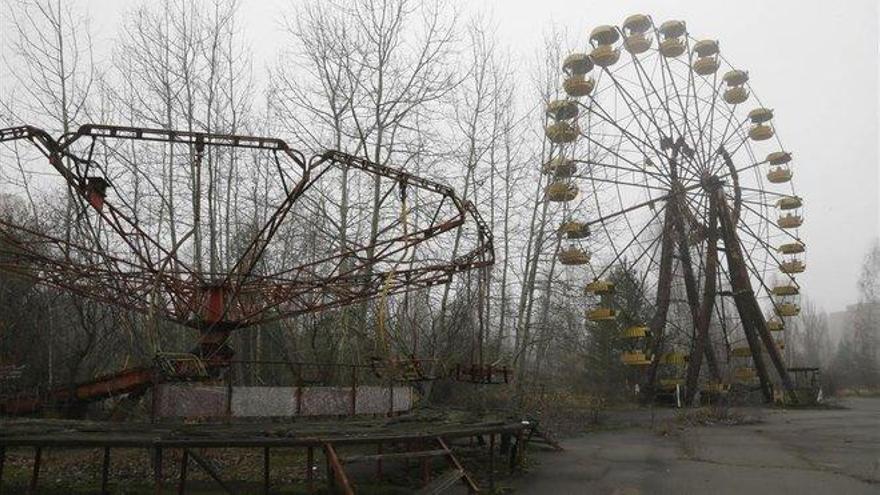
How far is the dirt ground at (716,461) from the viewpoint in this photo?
11.0m

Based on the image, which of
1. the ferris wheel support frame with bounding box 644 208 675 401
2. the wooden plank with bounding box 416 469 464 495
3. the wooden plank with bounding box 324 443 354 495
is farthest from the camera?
the ferris wheel support frame with bounding box 644 208 675 401

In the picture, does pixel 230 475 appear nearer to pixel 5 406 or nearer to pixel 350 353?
pixel 5 406

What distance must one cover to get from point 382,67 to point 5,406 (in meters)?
12.9

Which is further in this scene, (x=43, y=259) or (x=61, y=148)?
(x=43, y=259)

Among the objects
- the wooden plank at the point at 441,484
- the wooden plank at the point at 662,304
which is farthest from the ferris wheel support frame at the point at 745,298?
the wooden plank at the point at 441,484

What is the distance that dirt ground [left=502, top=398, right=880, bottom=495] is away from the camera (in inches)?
433

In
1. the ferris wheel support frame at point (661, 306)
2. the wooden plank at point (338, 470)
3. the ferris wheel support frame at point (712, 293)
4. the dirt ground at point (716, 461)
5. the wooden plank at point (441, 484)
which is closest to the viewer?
the wooden plank at point (338, 470)

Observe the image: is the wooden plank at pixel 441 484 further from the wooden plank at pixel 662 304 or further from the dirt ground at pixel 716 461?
the wooden plank at pixel 662 304

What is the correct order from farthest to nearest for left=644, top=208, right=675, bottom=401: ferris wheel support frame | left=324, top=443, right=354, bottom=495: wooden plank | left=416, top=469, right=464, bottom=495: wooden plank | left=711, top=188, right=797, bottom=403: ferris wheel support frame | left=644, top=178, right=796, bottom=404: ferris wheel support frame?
left=711, top=188, right=797, bottom=403: ferris wheel support frame
left=644, top=208, right=675, bottom=401: ferris wheel support frame
left=644, top=178, right=796, bottom=404: ferris wheel support frame
left=416, top=469, right=464, bottom=495: wooden plank
left=324, top=443, right=354, bottom=495: wooden plank

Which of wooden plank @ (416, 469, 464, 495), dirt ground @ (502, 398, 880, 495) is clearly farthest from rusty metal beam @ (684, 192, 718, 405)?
wooden plank @ (416, 469, 464, 495)

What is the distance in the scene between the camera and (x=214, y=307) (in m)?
10.3

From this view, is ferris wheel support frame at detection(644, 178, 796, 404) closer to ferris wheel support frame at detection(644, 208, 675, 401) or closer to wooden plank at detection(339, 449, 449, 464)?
ferris wheel support frame at detection(644, 208, 675, 401)

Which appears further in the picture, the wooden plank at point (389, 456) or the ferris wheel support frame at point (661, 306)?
the ferris wheel support frame at point (661, 306)

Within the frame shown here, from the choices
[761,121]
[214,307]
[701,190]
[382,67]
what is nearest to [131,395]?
[214,307]
